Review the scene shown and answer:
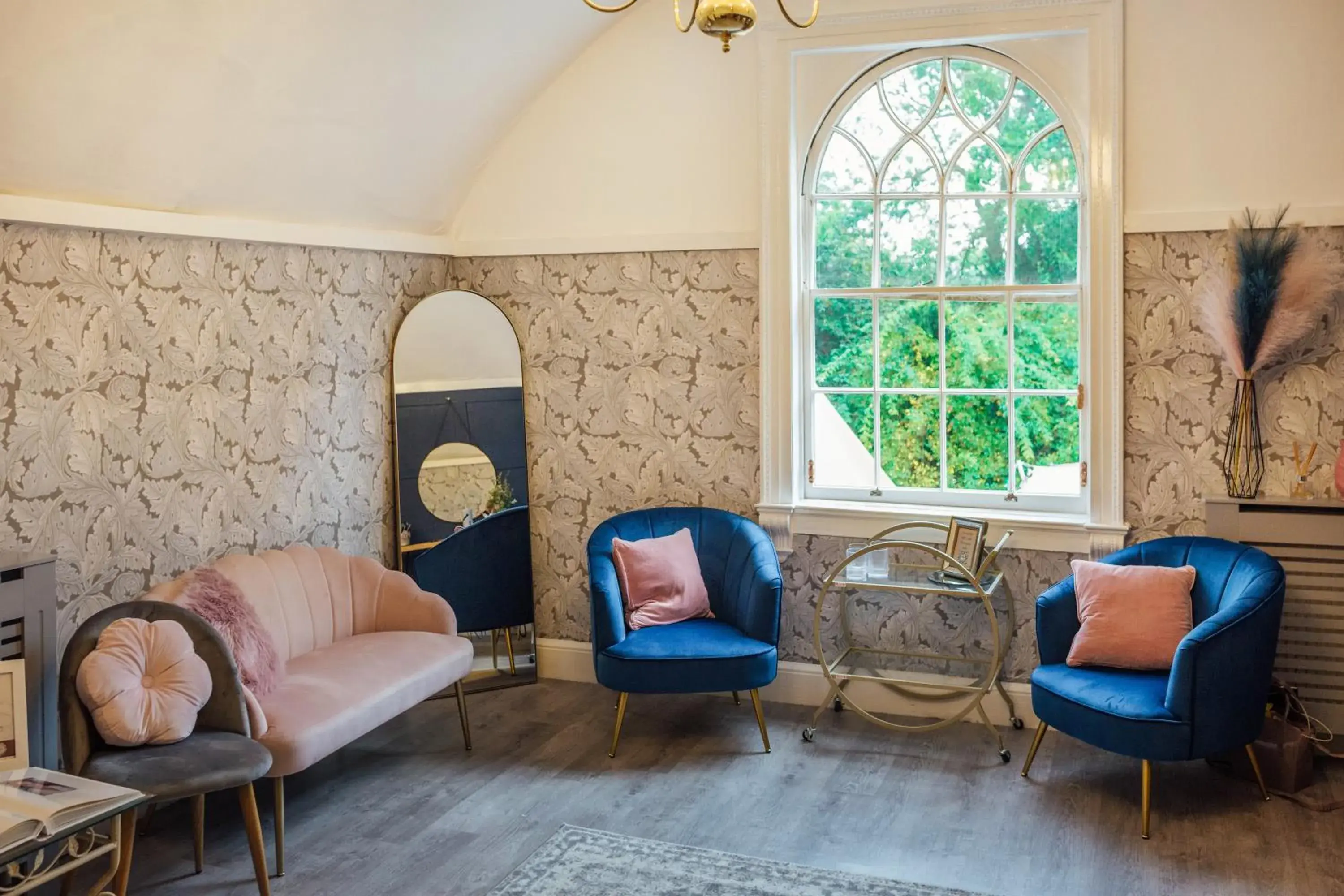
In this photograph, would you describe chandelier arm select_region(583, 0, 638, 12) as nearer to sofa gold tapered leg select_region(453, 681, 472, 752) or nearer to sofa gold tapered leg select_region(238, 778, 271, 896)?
sofa gold tapered leg select_region(238, 778, 271, 896)

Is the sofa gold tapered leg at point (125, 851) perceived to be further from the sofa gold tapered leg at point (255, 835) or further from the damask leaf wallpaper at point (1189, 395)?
the damask leaf wallpaper at point (1189, 395)

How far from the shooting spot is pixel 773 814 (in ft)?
12.8

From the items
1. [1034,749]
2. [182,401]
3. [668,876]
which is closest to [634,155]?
[182,401]

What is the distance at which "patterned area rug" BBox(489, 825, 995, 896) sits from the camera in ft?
11.0

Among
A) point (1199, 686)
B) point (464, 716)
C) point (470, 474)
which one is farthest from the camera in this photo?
point (470, 474)

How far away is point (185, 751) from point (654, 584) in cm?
201

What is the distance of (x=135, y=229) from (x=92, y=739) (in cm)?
170

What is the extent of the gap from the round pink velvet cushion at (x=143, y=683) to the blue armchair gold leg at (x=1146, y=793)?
2875 millimetres

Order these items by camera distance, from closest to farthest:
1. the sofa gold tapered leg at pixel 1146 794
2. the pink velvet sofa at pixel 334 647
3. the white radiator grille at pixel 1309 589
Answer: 1. the pink velvet sofa at pixel 334 647
2. the sofa gold tapered leg at pixel 1146 794
3. the white radiator grille at pixel 1309 589

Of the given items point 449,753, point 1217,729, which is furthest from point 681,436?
point 1217,729

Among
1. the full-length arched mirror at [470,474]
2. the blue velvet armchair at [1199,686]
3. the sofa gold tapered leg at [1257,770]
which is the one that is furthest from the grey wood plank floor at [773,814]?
the full-length arched mirror at [470,474]

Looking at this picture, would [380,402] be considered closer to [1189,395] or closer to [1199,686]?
[1189,395]

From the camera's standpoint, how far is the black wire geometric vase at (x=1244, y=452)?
430cm

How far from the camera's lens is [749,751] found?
4492 millimetres
